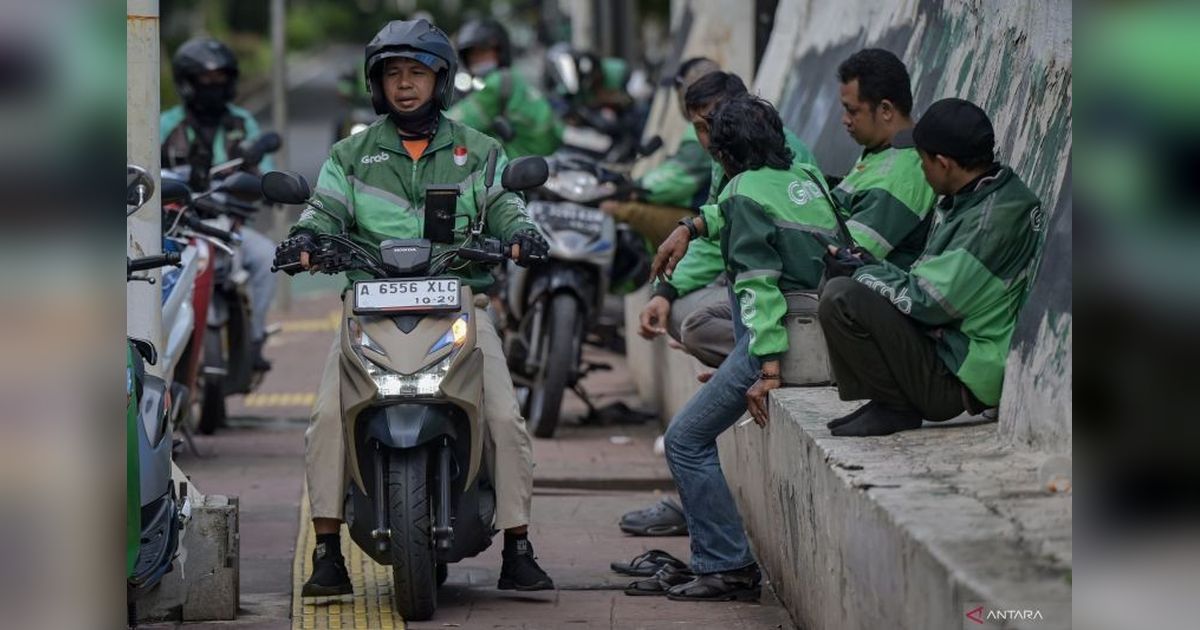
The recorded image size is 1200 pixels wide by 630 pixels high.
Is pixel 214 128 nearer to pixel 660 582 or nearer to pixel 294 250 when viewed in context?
pixel 294 250

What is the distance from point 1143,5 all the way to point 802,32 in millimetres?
7722

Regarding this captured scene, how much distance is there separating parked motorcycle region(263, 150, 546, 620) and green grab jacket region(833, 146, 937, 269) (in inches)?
43.1

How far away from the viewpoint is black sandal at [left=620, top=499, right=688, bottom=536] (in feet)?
26.2

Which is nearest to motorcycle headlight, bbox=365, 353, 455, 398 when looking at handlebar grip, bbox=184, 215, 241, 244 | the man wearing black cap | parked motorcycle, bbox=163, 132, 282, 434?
the man wearing black cap

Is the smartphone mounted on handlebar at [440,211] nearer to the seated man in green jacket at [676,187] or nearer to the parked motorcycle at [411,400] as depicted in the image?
the parked motorcycle at [411,400]

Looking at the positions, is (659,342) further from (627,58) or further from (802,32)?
(627,58)

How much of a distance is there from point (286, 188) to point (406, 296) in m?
0.55

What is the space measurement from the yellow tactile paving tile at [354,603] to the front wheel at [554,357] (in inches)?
99.8

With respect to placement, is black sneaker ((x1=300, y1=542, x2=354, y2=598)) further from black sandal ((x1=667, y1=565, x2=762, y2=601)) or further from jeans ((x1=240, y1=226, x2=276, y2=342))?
jeans ((x1=240, y1=226, x2=276, y2=342))

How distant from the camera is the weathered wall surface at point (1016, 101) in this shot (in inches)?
215

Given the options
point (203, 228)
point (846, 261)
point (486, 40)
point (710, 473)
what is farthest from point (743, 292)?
point (486, 40)

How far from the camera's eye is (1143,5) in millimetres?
3340

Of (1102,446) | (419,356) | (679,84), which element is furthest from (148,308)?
(1102,446)

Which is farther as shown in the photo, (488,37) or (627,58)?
(627,58)
